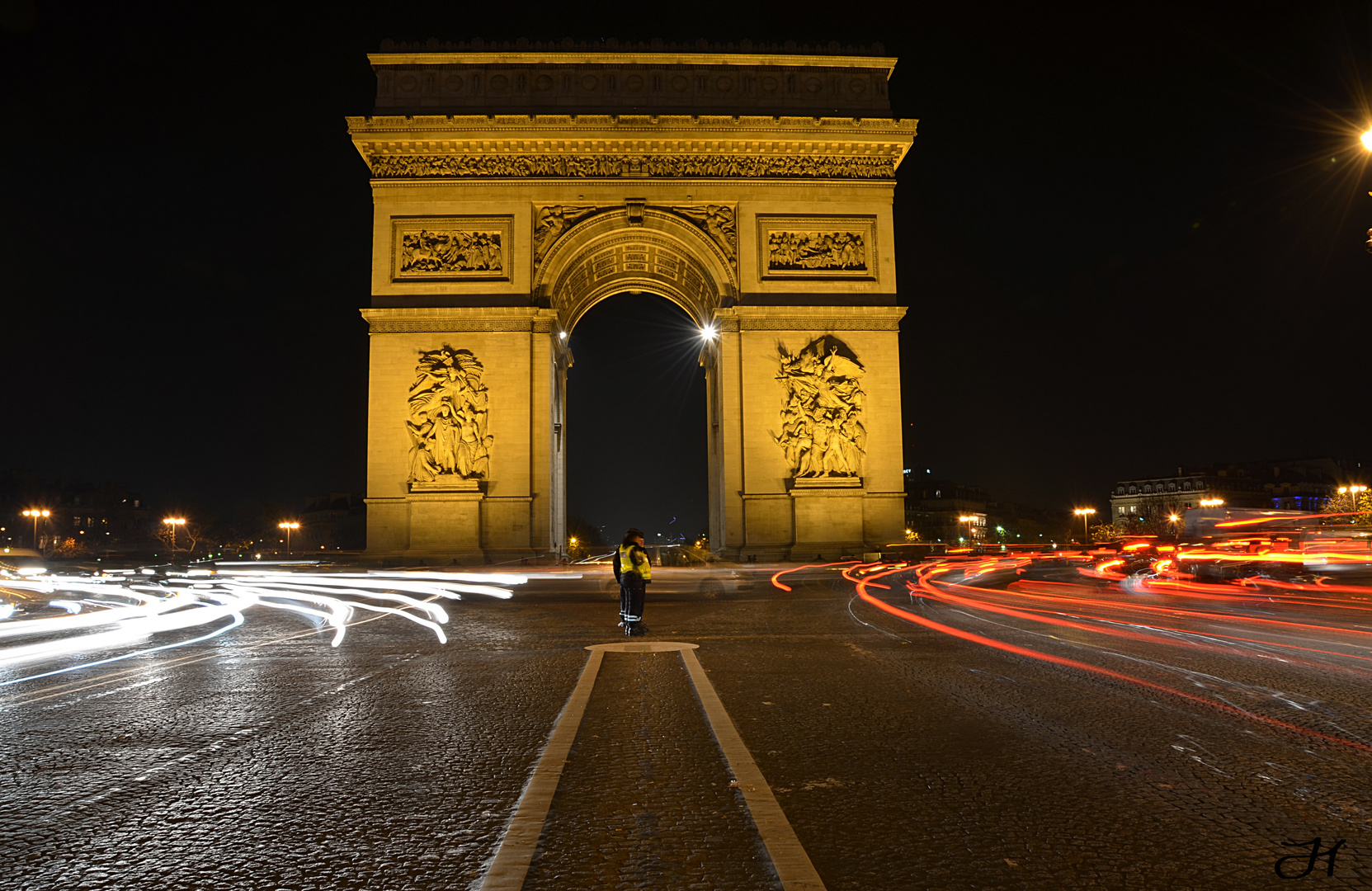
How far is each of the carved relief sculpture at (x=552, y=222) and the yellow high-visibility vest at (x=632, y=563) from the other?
18015 mm

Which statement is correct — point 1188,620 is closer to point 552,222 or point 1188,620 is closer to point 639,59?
point 552,222

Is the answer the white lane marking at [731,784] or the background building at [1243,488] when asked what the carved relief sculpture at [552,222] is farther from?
the background building at [1243,488]

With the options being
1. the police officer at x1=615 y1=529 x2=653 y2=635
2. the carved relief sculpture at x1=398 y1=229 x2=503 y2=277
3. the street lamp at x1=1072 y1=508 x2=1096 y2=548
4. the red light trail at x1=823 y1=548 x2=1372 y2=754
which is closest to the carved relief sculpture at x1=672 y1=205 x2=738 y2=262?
the carved relief sculpture at x1=398 y1=229 x2=503 y2=277

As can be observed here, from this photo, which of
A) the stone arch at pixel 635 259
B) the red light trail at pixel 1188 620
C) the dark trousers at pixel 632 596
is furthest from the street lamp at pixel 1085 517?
the dark trousers at pixel 632 596

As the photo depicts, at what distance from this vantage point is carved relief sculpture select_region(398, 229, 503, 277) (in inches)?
1003

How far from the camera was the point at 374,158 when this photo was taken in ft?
84.8

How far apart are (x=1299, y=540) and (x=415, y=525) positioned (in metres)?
21.6

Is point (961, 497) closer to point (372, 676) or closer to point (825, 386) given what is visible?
point (825, 386)

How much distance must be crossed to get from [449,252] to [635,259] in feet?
21.9

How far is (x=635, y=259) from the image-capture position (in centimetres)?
2972

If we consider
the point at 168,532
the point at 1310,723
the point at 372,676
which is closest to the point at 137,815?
the point at 372,676

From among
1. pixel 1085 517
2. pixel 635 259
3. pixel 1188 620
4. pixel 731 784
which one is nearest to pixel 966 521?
pixel 1085 517

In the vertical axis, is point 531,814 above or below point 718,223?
below

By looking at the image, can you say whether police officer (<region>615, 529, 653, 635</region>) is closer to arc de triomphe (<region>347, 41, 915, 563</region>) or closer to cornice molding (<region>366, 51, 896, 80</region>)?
arc de triomphe (<region>347, 41, 915, 563</region>)
